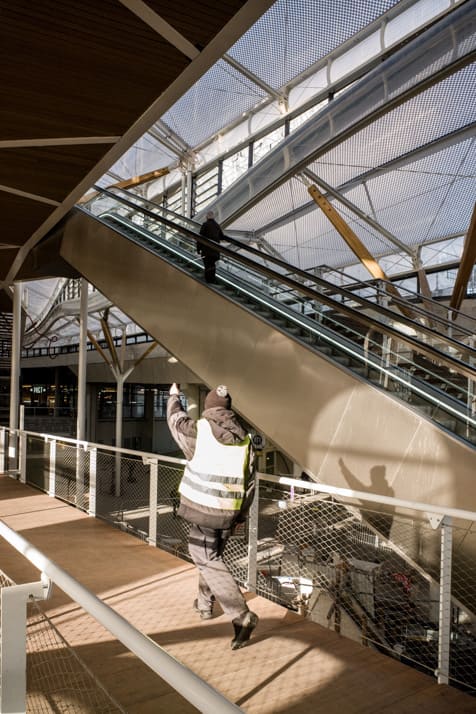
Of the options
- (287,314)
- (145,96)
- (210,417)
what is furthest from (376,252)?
(210,417)

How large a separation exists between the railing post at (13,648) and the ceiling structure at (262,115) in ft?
14.2

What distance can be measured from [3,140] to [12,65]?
1768 mm

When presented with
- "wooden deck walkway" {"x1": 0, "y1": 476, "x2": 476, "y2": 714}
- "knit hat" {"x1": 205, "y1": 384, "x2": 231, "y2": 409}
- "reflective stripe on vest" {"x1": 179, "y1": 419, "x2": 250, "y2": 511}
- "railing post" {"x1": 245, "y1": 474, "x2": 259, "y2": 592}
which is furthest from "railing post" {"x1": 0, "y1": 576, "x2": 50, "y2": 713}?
"railing post" {"x1": 245, "y1": 474, "x2": 259, "y2": 592}

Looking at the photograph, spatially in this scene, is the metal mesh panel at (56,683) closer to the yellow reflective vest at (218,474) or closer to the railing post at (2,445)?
the yellow reflective vest at (218,474)

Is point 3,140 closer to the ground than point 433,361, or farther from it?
farther from it

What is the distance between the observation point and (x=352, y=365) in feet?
19.0

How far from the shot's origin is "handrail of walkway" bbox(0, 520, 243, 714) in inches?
43.9

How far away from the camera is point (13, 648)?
1640 millimetres

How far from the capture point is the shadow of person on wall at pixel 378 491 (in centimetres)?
491

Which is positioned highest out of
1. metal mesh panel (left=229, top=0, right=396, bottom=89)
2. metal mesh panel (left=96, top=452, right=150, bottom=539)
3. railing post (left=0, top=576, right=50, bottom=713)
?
metal mesh panel (left=229, top=0, right=396, bottom=89)

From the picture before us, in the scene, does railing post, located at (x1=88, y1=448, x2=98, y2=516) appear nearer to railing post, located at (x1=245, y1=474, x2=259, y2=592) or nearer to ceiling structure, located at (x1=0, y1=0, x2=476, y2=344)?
railing post, located at (x1=245, y1=474, x2=259, y2=592)

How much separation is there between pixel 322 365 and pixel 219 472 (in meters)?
2.50

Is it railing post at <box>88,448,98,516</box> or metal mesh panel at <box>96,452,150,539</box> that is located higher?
railing post at <box>88,448,98,516</box>

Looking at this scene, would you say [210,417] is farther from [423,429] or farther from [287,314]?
[287,314]
